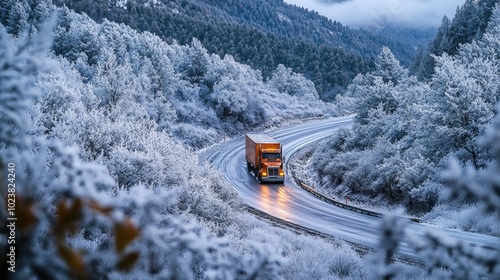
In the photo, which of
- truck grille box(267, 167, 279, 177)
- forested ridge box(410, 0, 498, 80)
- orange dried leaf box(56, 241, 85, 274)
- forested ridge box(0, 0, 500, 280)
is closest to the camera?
orange dried leaf box(56, 241, 85, 274)

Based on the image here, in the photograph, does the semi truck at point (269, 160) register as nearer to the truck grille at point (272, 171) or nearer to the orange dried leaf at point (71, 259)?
the truck grille at point (272, 171)

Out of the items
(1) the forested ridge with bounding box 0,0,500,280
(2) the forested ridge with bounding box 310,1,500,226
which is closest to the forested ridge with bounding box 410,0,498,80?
(1) the forested ridge with bounding box 0,0,500,280

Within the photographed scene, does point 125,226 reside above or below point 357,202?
above

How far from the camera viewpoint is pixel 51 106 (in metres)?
18.1

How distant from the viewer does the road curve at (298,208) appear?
17.0 meters

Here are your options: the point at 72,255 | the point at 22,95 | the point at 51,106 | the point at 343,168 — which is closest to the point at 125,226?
the point at 72,255

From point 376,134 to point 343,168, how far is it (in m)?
4.49

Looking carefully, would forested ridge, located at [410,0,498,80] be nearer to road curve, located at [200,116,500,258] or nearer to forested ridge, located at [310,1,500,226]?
forested ridge, located at [310,1,500,226]

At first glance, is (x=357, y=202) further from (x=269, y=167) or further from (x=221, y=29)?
(x=221, y=29)

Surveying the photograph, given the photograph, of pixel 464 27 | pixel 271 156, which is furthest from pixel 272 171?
pixel 464 27

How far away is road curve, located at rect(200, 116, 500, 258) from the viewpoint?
1698cm

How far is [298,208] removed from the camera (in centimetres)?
2664

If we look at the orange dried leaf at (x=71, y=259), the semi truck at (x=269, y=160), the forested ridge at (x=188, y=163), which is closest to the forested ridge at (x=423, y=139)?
the forested ridge at (x=188, y=163)

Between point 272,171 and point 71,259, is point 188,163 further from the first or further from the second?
point 272,171
